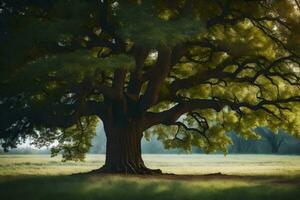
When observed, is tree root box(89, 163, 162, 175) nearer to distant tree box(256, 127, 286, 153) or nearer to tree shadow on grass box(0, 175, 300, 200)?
tree shadow on grass box(0, 175, 300, 200)

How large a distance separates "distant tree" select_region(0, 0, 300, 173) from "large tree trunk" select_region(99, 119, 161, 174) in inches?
2.1

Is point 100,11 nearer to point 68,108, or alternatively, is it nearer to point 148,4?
point 148,4

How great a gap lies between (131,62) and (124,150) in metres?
8.12

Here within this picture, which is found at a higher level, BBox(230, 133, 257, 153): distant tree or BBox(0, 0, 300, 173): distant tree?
BBox(0, 0, 300, 173): distant tree

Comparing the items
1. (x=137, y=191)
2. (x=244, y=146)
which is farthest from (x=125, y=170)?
(x=244, y=146)

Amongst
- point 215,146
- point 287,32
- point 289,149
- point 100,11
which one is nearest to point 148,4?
point 100,11

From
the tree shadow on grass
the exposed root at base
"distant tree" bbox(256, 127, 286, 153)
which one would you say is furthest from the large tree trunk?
"distant tree" bbox(256, 127, 286, 153)

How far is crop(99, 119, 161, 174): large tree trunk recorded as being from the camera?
25.4 meters

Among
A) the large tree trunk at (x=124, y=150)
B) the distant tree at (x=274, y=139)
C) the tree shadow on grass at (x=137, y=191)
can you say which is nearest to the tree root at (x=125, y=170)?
the large tree trunk at (x=124, y=150)

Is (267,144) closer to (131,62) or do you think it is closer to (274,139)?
(274,139)

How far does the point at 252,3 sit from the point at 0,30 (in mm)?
10950

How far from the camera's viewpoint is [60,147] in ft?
100

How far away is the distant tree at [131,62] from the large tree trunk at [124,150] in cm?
5

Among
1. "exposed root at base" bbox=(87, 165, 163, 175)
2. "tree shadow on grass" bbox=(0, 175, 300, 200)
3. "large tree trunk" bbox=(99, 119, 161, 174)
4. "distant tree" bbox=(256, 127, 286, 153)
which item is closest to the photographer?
"tree shadow on grass" bbox=(0, 175, 300, 200)
